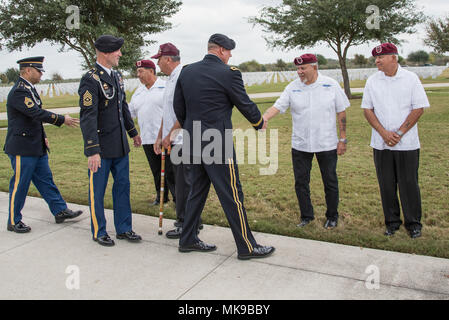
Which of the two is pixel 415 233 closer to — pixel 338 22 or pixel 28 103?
pixel 28 103

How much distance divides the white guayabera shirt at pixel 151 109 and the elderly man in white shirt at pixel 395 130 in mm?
2749

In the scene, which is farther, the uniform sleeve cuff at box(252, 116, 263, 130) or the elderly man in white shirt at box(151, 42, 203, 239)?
the elderly man in white shirt at box(151, 42, 203, 239)

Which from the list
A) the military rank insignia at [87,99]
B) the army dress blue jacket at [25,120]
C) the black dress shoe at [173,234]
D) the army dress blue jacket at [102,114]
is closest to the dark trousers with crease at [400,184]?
the black dress shoe at [173,234]

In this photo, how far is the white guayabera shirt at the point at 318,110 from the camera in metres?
4.85

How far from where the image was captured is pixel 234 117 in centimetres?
1716

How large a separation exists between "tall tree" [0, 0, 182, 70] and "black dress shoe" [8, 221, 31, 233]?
35.7 feet

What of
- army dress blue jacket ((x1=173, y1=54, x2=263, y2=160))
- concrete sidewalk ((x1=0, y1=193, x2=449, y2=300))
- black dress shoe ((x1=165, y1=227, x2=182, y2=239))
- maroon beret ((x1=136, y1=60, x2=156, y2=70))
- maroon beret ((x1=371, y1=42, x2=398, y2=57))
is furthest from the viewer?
maroon beret ((x1=136, y1=60, x2=156, y2=70))

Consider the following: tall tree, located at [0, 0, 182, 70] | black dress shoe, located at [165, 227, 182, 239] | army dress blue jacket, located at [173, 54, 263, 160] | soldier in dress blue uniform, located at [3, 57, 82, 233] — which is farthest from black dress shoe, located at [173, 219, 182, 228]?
tall tree, located at [0, 0, 182, 70]

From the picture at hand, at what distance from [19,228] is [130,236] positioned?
55.5 inches

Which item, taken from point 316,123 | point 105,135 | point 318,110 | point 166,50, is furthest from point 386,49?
point 105,135

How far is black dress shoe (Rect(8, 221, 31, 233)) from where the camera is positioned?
16.5 feet

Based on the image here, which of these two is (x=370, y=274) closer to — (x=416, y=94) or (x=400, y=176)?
(x=400, y=176)

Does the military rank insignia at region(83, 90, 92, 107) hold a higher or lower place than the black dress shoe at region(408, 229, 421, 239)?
higher

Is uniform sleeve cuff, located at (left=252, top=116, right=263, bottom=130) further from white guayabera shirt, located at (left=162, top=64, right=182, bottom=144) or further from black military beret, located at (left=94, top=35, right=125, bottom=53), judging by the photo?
black military beret, located at (left=94, top=35, right=125, bottom=53)
